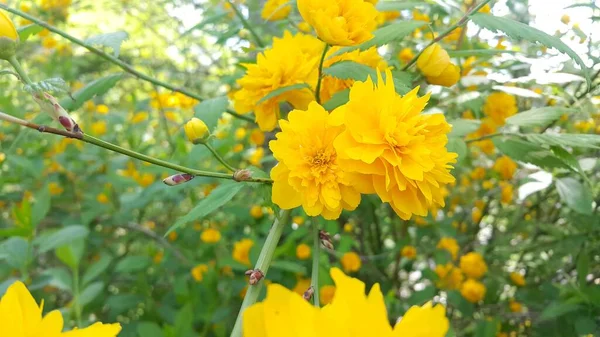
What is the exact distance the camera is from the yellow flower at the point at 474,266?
1451 millimetres

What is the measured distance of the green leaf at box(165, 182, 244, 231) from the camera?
642 millimetres

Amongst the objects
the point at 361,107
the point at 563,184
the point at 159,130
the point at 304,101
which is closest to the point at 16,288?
the point at 361,107

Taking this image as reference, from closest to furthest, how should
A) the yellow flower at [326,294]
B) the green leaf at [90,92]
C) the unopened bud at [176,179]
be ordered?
the unopened bud at [176,179], the green leaf at [90,92], the yellow flower at [326,294]

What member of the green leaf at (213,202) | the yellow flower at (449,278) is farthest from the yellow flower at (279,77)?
the yellow flower at (449,278)

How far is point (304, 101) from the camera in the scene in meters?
0.79

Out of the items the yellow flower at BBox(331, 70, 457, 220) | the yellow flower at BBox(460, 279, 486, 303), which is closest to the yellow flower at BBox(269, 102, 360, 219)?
the yellow flower at BBox(331, 70, 457, 220)

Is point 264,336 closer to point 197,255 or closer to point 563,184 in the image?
point 563,184

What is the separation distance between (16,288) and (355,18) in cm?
53

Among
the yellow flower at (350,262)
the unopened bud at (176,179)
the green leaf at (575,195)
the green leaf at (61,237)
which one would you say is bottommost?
the yellow flower at (350,262)

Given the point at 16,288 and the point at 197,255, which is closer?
the point at 16,288

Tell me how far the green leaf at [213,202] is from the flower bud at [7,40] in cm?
32

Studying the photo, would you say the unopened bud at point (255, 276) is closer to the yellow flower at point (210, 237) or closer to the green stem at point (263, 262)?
the green stem at point (263, 262)

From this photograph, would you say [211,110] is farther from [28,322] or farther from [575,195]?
[575,195]

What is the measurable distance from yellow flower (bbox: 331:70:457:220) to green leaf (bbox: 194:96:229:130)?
1.07 feet
